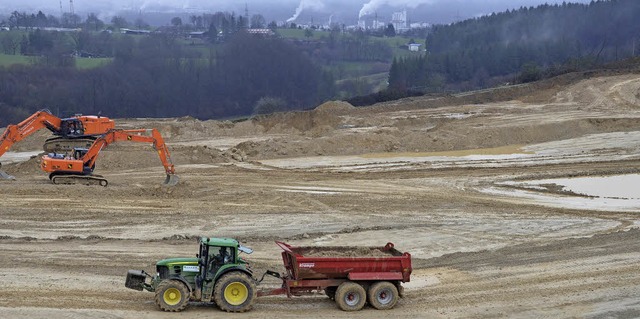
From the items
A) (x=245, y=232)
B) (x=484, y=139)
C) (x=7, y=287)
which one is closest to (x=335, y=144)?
(x=484, y=139)

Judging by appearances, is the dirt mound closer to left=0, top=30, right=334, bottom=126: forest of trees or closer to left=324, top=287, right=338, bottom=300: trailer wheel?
left=0, top=30, right=334, bottom=126: forest of trees

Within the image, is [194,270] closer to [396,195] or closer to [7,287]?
[7,287]

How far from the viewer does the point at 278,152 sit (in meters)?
38.2

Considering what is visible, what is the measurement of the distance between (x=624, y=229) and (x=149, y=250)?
13520 mm

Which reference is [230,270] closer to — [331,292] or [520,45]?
[331,292]

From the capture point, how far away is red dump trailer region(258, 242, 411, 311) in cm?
1526

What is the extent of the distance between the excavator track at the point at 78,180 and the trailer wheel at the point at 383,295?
16.4m

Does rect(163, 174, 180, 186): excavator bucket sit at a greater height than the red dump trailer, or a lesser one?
lesser

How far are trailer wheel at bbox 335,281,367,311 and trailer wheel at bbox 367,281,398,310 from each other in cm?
16

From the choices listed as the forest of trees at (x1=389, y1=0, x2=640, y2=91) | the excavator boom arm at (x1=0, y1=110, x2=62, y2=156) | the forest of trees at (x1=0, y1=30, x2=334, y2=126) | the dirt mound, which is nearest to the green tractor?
the excavator boom arm at (x1=0, y1=110, x2=62, y2=156)

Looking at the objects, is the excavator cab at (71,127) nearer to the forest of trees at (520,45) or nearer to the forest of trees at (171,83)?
the forest of trees at (171,83)

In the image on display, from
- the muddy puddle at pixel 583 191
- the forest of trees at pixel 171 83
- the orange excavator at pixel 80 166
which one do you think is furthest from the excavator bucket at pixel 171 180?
the forest of trees at pixel 171 83

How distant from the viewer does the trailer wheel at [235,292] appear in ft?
48.8

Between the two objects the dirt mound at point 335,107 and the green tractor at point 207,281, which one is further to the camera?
the dirt mound at point 335,107
